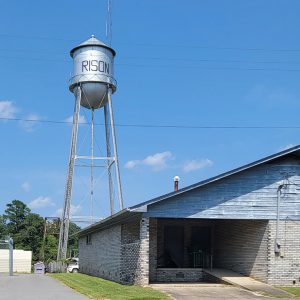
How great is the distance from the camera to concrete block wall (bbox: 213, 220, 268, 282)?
69.8 ft

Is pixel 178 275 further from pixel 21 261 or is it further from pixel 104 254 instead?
pixel 21 261

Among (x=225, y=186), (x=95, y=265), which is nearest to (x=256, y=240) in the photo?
(x=225, y=186)

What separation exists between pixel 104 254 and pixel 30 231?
52.2 metres

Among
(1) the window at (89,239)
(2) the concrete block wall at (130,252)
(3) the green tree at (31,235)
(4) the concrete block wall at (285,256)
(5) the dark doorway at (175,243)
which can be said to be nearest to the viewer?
(2) the concrete block wall at (130,252)

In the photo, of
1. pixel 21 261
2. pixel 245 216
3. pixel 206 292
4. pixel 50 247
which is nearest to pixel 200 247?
pixel 245 216

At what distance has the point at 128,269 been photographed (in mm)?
21094

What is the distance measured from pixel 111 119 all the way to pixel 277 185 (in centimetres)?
1741

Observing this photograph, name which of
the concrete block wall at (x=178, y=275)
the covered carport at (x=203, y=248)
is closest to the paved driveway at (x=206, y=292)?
the covered carport at (x=203, y=248)

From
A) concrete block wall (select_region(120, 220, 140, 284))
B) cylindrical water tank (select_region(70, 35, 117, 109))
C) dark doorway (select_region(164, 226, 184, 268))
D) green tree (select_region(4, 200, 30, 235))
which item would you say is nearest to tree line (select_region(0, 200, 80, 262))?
green tree (select_region(4, 200, 30, 235))

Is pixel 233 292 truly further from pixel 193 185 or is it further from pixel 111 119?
pixel 111 119

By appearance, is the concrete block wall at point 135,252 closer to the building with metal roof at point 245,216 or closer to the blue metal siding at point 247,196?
the building with metal roof at point 245,216

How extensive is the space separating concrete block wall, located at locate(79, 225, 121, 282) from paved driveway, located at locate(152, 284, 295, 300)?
10.0 ft

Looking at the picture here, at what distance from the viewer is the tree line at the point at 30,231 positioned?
65.9 meters

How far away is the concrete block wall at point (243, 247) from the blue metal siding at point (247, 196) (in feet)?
2.89
